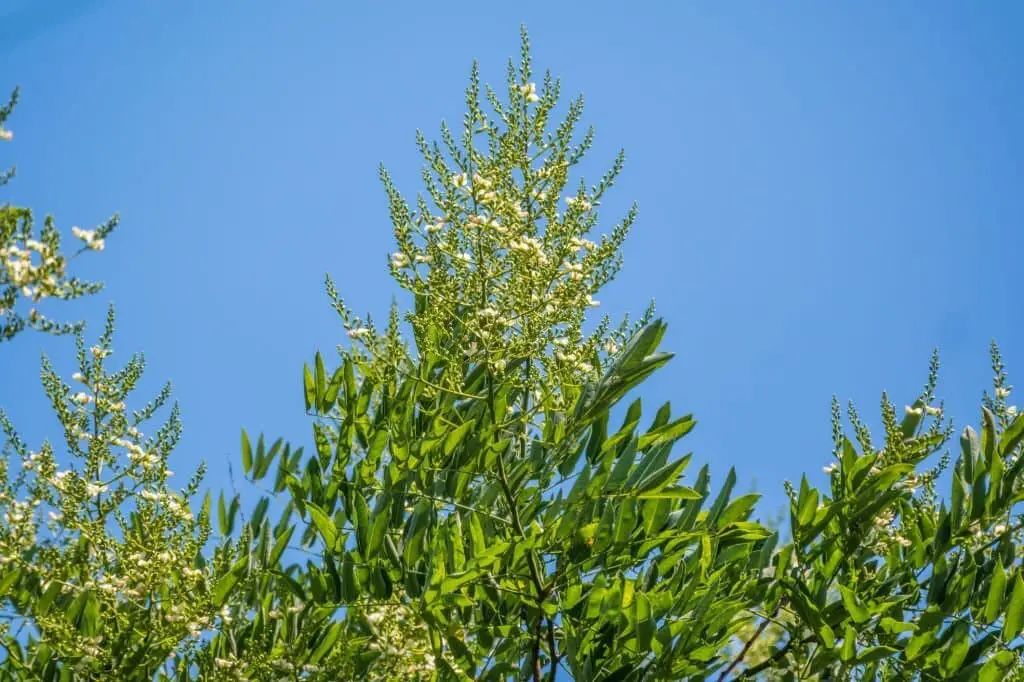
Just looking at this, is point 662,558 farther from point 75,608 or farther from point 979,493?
point 75,608

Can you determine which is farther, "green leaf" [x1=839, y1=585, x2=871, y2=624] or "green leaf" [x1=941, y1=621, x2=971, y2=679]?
"green leaf" [x1=941, y1=621, x2=971, y2=679]

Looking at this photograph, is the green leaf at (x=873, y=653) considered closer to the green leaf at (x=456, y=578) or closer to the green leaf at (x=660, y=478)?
the green leaf at (x=660, y=478)

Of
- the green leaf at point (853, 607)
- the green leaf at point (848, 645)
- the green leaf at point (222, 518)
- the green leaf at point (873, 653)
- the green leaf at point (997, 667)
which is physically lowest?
the green leaf at point (997, 667)

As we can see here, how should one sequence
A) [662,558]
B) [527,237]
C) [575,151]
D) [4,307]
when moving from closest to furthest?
[4,307], [527,237], [575,151], [662,558]

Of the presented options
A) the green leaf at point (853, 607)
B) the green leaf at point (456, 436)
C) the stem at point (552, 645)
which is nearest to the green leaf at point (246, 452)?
the green leaf at point (456, 436)

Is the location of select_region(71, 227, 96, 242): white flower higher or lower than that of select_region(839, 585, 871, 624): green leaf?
higher

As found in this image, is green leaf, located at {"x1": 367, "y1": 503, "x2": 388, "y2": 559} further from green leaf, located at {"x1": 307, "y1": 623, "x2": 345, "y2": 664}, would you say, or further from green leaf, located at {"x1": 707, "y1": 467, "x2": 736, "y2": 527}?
green leaf, located at {"x1": 707, "y1": 467, "x2": 736, "y2": 527}

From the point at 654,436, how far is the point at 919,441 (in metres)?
0.82

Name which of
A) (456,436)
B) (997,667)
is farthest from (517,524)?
(997,667)

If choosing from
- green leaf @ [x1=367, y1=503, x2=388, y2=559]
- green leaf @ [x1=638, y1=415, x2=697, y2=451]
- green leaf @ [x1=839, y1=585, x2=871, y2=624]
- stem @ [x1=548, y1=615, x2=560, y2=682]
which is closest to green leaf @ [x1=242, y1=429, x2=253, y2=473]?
green leaf @ [x1=367, y1=503, x2=388, y2=559]

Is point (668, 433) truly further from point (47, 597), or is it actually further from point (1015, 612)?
point (47, 597)

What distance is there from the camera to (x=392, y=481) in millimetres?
3578

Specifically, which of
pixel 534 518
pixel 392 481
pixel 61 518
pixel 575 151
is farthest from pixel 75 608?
pixel 575 151

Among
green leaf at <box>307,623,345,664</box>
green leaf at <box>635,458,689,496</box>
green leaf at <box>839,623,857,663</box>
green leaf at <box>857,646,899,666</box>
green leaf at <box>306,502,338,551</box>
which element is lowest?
green leaf at <box>857,646,899,666</box>
